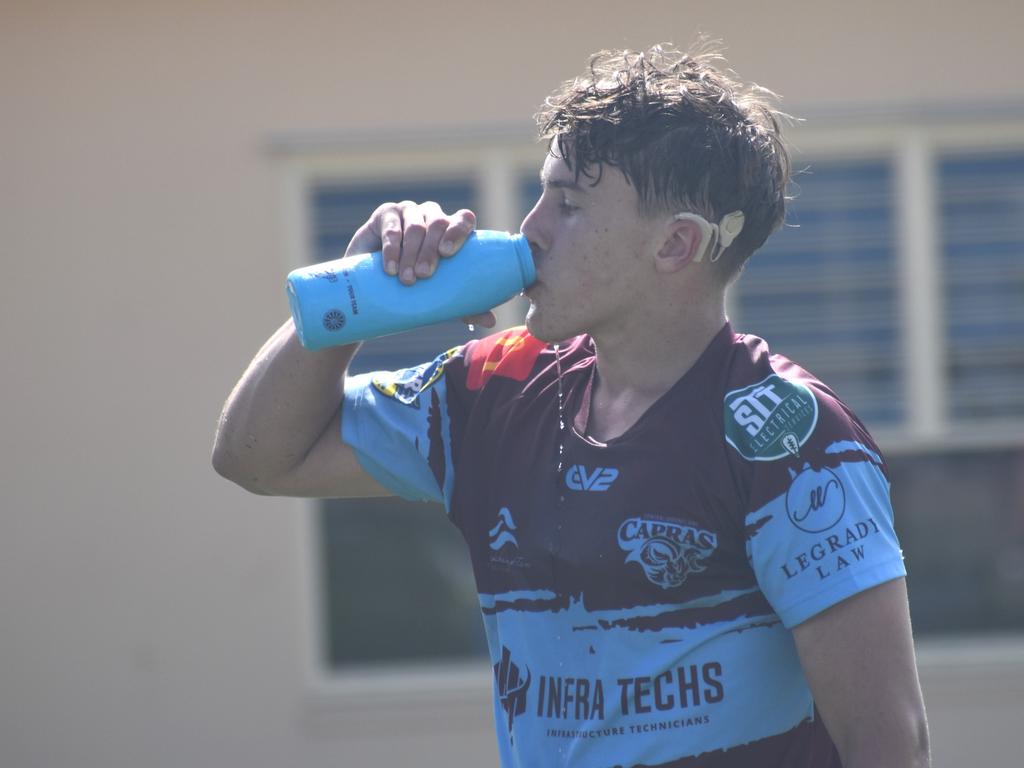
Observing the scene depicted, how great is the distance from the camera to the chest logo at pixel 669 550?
173 cm

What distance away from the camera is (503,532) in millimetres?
1912

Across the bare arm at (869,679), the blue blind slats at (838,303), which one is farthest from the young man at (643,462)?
the blue blind slats at (838,303)

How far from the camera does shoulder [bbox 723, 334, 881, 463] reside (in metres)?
1.72

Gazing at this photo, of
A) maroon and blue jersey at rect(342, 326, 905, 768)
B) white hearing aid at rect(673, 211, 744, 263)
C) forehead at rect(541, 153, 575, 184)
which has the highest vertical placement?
forehead at rect(541, 153, 575, 184)

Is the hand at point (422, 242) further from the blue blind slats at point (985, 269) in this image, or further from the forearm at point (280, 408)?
the blue blind slats at point (985, 269)

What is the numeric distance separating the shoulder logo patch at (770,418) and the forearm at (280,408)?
658 millimetres

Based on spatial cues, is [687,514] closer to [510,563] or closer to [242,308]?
[510,563]

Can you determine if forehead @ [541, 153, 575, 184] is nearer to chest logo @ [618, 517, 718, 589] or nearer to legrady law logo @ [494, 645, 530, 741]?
chest logo @ [618, 517, 718, 589]

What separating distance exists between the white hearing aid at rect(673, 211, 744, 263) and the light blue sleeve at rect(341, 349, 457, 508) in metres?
0.48

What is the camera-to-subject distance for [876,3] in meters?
4.82

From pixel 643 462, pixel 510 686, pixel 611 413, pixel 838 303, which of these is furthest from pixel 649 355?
pixel 838 303

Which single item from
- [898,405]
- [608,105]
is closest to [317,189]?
[898,405]

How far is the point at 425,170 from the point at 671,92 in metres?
3.07

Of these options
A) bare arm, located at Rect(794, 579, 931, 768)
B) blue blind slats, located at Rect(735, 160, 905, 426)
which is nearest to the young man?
bare arm, located at Rect(794, 579, 931, 768)
